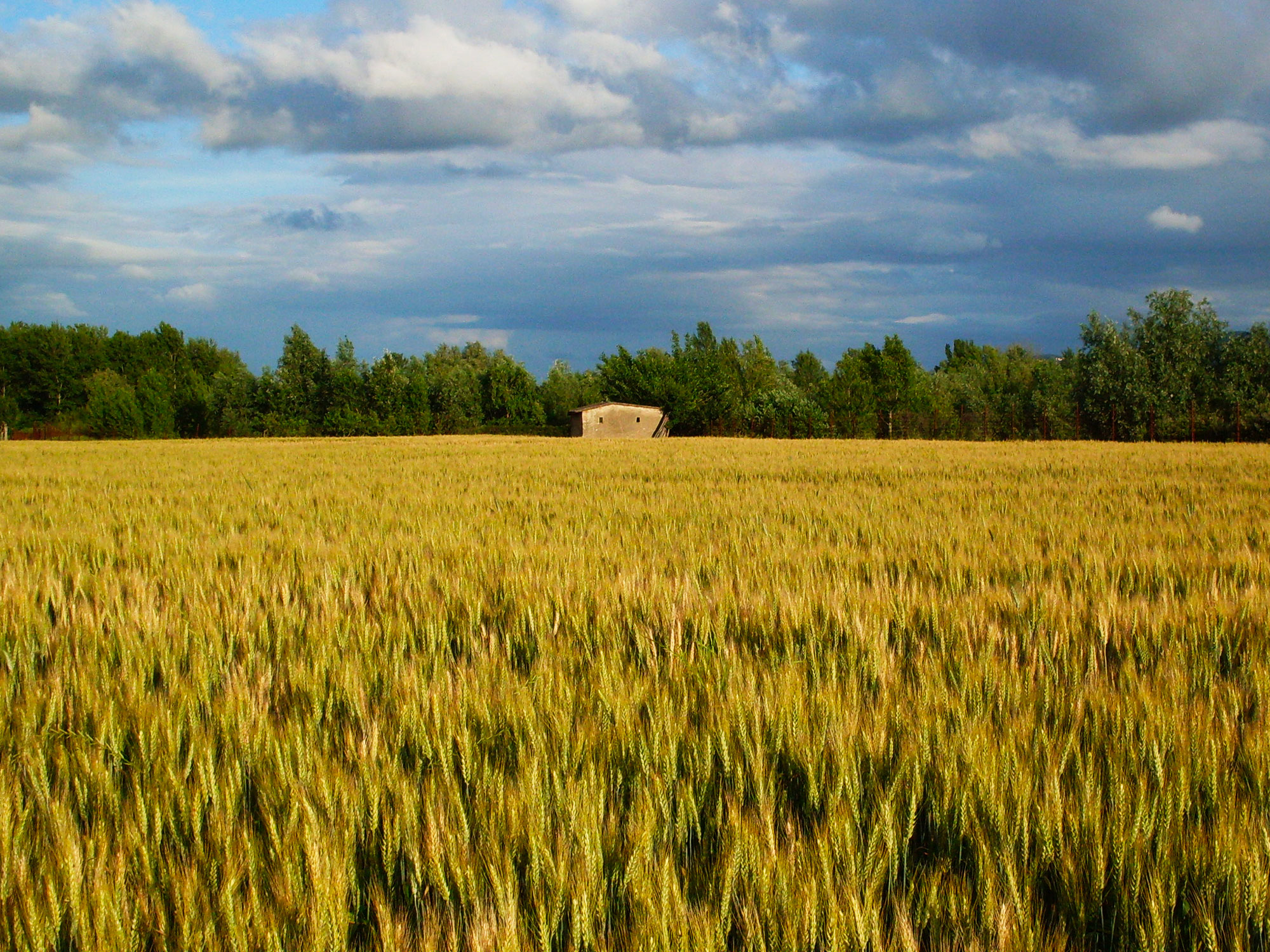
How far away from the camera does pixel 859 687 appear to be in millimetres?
2549

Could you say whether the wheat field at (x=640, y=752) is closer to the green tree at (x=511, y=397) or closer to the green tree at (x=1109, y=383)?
the green tree at (x=1109, y=383)

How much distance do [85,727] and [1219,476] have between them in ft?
43.7

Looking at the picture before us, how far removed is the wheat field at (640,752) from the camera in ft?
4.43

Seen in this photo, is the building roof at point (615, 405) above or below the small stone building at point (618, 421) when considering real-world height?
above

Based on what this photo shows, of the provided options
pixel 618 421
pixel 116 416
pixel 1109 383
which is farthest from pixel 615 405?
pixel 116 416

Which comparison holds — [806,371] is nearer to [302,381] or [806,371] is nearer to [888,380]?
[888,380]

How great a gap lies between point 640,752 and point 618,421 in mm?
56000

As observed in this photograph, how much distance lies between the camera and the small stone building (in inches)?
2229

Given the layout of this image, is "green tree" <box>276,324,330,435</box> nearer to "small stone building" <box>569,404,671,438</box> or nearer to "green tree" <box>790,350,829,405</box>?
"small stone building" <box>569,404,671,438</box>

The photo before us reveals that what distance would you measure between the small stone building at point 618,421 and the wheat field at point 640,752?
51428 mm

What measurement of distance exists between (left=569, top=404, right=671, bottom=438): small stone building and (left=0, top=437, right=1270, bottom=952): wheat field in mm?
51428

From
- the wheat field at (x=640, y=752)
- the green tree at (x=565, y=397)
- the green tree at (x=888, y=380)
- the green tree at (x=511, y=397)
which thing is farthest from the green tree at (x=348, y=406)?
the wheat field at (x=640, y=752)

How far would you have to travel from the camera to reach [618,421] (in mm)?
57750

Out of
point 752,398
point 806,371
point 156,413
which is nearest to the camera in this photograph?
point 752,398
